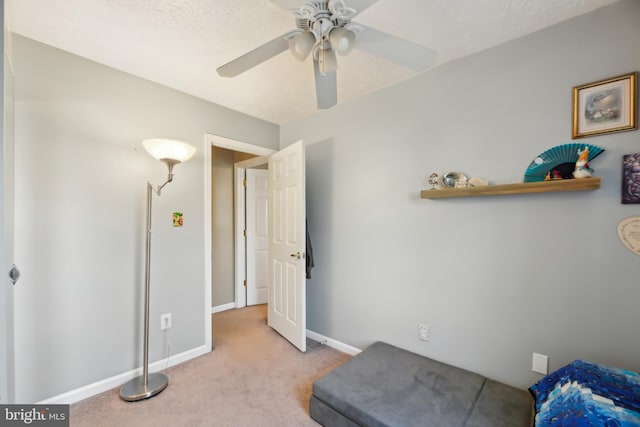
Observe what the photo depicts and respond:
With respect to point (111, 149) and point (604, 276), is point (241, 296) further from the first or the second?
point (604, 276)

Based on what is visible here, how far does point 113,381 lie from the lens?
196 centimetres

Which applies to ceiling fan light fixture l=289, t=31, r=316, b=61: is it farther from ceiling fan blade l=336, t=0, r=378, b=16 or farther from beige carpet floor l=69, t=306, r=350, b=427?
Result: beige carpet floor l=69, t=306, r=350, b=427

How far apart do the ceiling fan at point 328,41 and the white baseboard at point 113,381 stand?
229 cm

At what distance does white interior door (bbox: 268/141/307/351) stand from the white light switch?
1669 millimetres

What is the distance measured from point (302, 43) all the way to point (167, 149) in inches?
51.2

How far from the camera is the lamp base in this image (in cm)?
182

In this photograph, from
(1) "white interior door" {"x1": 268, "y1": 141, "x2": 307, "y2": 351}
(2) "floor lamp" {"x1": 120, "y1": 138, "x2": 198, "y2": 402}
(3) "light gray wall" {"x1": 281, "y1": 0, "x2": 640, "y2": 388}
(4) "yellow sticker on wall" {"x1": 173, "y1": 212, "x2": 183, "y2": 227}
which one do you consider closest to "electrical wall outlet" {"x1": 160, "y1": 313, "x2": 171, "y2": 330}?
(2) "floor lamp" {"x1": 120, "y1": 138, "x2": 198, "y2": 402}

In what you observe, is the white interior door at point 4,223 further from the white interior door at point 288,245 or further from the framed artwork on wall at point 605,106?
the framed artwork on wall at point 605,106

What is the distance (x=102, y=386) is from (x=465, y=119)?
3219mm

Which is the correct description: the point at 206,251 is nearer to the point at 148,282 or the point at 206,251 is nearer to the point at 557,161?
the point at 148,282

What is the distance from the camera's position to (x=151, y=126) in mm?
2168

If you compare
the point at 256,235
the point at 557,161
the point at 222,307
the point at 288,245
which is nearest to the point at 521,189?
the point at 557,161

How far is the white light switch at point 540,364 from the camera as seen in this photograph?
5.09ft

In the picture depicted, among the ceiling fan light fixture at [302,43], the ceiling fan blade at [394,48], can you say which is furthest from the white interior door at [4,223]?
the ceiling fan blade at [394,48]
